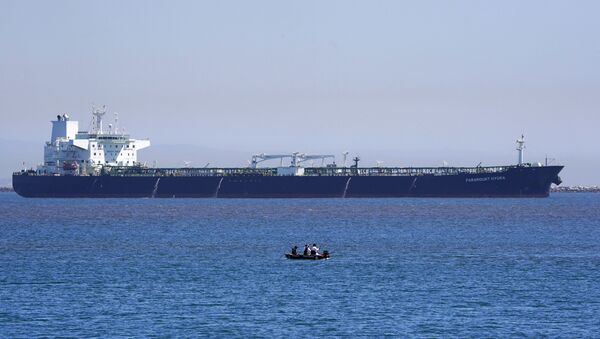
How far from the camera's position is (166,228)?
8744cm

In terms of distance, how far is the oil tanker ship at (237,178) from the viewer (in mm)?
141000

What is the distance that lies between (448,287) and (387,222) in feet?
159

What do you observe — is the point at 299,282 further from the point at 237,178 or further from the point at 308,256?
the point at 237,178

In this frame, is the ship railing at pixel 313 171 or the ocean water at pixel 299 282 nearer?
the ocean water at pixel 299 282

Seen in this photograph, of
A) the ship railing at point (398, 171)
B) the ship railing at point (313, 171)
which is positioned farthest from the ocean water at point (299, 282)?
the ship railing at point (313, 171)

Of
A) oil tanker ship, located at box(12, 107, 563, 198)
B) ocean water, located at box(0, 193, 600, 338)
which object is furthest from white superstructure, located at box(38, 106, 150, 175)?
ocean water, located at box(0, 193, 600, 338)

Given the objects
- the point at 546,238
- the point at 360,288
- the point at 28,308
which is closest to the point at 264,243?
the point at 546,238

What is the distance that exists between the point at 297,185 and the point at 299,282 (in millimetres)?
99719

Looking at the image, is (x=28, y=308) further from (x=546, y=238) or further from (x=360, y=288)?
(x=546, y=238)

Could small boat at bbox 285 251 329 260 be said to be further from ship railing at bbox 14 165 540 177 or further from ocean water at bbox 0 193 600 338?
ship railing at bbox 14 165 540 177

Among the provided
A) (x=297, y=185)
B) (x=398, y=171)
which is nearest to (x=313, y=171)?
(x=297, y=185)

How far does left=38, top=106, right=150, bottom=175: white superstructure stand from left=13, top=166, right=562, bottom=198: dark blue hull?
10.1 feet

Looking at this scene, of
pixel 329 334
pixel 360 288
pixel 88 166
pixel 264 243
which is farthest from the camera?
pixel 88 166

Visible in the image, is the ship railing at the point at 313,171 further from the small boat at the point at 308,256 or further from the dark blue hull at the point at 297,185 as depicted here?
the small boat at the point at 308,256
